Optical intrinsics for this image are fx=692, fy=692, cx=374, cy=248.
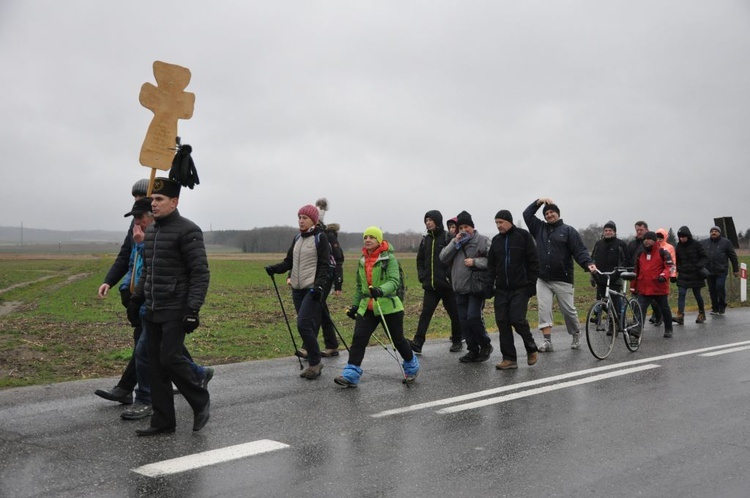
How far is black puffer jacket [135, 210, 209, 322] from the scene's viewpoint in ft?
18.8

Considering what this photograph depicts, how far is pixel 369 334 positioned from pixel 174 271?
8.93 ft

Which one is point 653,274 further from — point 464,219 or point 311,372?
point 311,372

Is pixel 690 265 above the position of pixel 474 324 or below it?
above

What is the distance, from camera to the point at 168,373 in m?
5.80

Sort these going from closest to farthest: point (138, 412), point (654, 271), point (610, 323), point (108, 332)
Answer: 1. point (138, 412)
2. point (610, 323)
3. point (654, 271)
4. point (108, 332)

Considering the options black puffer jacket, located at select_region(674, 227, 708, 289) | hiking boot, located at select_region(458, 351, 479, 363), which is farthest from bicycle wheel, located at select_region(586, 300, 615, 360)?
black puffer jacket, located at select_region(674, 227, 708, 289)

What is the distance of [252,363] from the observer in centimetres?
896

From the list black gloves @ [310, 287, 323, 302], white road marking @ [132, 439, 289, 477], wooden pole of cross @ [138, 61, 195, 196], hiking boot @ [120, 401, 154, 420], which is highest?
wooden pole of cross @ [138, 61, 195, 196]

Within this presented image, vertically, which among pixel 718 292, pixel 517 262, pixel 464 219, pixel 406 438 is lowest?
pixel 406 438

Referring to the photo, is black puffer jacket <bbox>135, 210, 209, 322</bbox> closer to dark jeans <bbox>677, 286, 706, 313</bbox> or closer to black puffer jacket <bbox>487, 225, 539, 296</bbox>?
black puffer jacket <bbox>487, 225, 539, 296</bbox>

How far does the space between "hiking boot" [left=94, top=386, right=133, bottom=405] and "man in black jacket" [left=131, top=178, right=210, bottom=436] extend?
3.30ft

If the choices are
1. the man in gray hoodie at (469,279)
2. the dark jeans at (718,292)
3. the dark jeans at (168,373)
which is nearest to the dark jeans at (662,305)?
the dark jeans at (718,292)

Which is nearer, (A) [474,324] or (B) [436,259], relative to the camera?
(A) [474,324]

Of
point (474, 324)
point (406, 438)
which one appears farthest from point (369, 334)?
point (406, 438)
